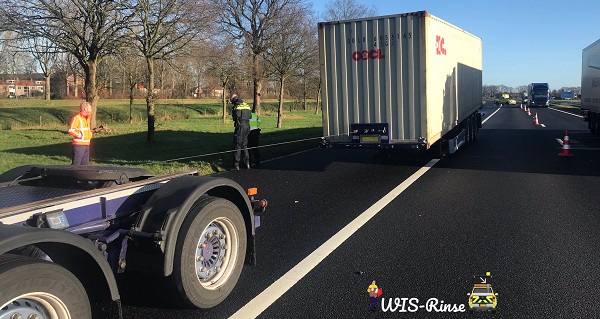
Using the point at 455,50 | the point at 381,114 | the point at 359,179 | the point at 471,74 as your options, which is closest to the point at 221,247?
the point at 359,179

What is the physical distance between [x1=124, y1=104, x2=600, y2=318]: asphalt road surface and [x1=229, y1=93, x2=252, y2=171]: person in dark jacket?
39.1 inches

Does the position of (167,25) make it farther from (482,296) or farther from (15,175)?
(482,296)

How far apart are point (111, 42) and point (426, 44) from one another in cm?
1242

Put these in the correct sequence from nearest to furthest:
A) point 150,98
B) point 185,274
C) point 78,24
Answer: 1. point 185,274
2. point 78,24
3. point 150,98

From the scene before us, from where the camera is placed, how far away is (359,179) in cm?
1048

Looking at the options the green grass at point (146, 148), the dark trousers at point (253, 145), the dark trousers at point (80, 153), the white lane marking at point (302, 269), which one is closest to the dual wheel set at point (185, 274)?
the white lane marking at point (302, 269)

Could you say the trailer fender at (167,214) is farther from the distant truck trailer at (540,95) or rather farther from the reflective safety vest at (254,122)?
the distant truck trailer at (540,95)

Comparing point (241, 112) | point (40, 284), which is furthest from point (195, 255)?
point (241, 112)

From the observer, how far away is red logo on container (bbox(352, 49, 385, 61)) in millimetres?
11117

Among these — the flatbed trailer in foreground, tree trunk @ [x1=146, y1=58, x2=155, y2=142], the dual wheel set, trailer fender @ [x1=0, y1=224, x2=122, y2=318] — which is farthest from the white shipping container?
Answer: tree trunk @ [x1=146, y1=58, x2=155, y2=142]

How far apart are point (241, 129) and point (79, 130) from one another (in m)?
3.70

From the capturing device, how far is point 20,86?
95.4m

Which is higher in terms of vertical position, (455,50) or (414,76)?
(455,50)

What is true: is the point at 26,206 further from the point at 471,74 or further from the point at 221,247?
the point at 471,74
